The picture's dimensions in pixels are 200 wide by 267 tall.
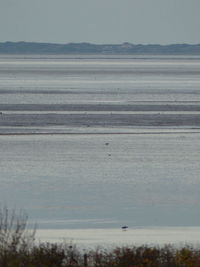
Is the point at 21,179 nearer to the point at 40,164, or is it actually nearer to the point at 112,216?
the point at 40,164

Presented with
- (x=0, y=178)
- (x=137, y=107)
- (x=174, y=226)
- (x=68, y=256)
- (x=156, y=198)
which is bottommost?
(x=68, y=256)

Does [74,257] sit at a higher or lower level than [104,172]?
lower

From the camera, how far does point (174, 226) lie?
17.6m

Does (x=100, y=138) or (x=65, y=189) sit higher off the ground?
(x=100, y=138)

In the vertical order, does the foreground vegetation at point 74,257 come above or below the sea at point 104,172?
below

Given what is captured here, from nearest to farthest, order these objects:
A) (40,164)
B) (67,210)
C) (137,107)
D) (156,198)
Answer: (67,210), (156,198), (40,164), (137,107)

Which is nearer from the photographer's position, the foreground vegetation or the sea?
the foreground vegetation

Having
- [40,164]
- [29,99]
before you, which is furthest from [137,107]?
[40,164]

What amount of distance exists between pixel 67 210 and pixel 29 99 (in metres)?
33.4

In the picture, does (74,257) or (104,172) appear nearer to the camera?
(74,257)

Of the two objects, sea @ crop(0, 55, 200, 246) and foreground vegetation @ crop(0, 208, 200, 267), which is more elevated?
sea @ crop(0, 55, 200, 246)

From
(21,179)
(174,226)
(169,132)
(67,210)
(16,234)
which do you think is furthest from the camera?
(169,132)

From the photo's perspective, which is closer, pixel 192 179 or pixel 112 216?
pixel 112 216

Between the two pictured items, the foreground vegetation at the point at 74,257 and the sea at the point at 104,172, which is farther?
the sea at the point at 104,172
